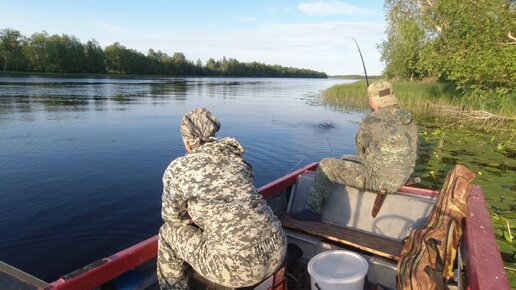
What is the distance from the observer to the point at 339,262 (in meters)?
2.76

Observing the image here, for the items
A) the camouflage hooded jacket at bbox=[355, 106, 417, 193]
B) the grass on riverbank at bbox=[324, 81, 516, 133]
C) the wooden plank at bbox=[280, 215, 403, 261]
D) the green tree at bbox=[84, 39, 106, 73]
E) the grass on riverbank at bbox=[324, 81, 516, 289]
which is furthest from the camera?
the green tree at bbox=[84, 39, 106, 73]

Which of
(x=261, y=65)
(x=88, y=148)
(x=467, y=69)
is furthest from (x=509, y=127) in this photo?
(x=261, y=65)

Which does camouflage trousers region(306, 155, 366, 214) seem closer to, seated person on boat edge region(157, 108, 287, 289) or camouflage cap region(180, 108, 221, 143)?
seated person on boat edge region(157, 108, 287, 289)

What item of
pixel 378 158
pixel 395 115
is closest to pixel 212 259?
pixel 378 158

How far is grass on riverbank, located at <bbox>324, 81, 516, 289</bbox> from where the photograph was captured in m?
6.09

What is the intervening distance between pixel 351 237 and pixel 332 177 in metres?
0.69

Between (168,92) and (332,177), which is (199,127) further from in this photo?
(168,92)

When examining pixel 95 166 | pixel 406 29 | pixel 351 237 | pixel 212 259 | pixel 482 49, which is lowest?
pixel 95 166

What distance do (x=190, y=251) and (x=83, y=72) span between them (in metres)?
84.2

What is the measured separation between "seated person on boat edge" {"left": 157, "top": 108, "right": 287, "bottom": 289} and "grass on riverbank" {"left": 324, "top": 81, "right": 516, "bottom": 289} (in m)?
3.60

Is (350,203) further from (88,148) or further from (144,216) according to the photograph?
(88,148)

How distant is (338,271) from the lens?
2.66 m

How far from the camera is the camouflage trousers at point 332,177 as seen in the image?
158 inches

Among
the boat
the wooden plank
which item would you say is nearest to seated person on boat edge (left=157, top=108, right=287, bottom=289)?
the boat
